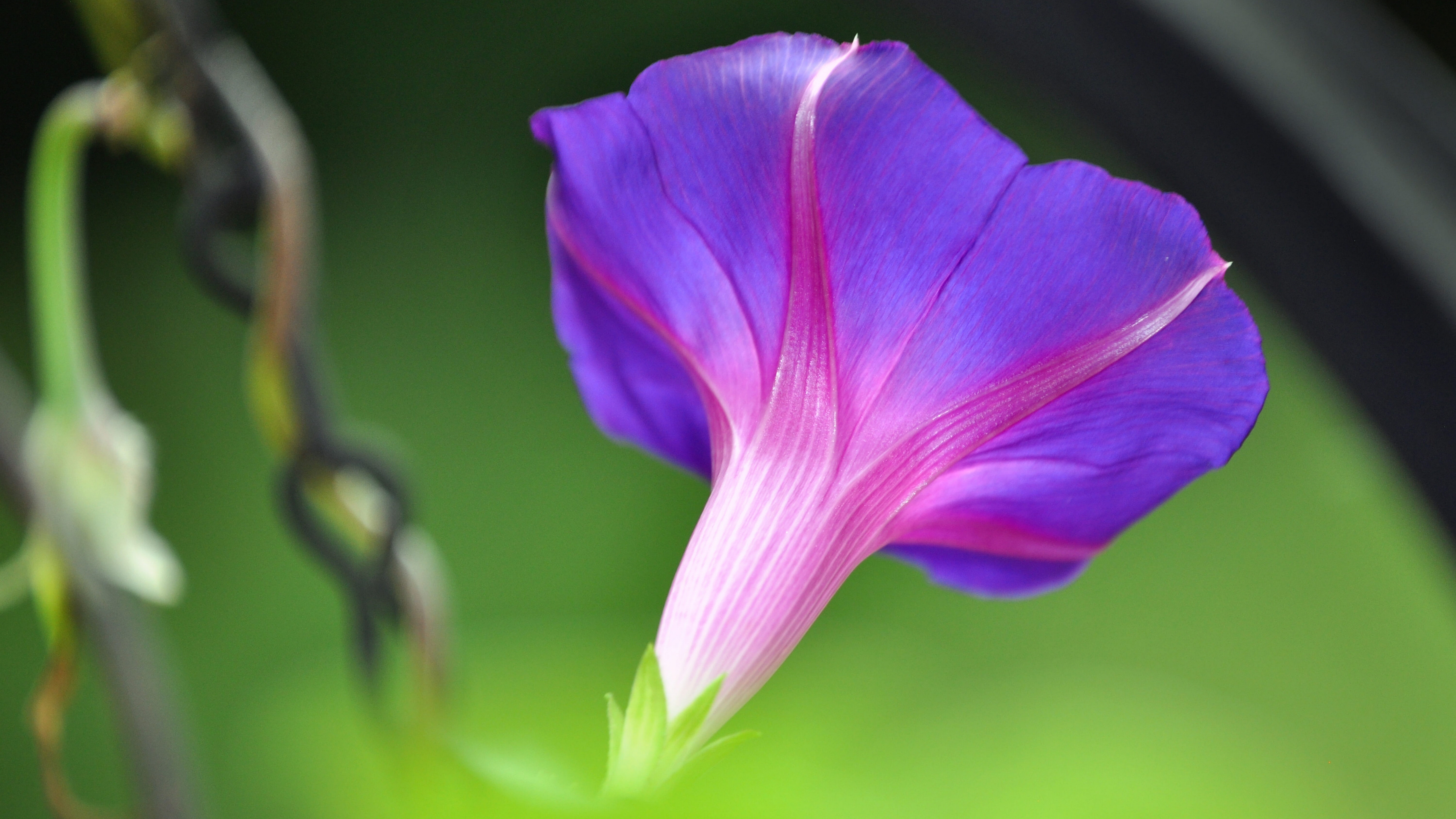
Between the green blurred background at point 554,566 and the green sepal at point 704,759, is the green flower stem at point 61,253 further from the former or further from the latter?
the green sepal at point 704,759

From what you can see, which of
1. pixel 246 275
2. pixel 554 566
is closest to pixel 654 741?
pixel 246 275

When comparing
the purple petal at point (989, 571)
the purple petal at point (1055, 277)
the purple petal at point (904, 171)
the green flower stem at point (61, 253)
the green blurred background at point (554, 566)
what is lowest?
the purple petal at point (989, 571)

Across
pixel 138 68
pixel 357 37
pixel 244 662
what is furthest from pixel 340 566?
pixel 357 37

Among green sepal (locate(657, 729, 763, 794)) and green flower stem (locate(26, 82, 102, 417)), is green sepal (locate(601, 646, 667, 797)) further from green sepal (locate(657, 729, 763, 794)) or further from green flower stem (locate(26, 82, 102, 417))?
green flower stem (locate(26, 82, 102, 417))

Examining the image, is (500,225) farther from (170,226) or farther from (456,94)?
(170,226)

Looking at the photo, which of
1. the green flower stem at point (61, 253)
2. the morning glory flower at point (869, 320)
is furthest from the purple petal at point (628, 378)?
the green flower stem at point (61, 253)

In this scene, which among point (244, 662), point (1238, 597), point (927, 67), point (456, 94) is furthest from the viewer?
point (456, 94)
